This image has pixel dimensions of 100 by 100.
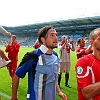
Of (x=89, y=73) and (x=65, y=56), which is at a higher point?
(x=89, y=73)

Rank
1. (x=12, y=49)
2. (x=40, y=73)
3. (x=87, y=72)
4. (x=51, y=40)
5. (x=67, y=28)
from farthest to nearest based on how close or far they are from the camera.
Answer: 1. (x=67, y=28)
2. (x=12, y=49)
3. (x=51, y=40)
4. (x=40, y=73)
5. (x=87, y=72)

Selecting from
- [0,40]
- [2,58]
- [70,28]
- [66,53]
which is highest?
[2,58]

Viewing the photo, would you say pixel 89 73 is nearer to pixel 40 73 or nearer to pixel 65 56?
pixel 40 73

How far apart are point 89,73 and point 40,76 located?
90 centimetres

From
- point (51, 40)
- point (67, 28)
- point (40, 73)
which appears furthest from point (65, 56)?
point (67, 28)

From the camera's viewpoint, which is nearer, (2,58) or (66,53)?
(2,58)

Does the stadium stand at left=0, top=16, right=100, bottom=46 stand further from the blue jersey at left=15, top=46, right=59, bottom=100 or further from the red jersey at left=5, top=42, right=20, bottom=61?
the blue jersey at left=15, top=46, right=59, bottom=100

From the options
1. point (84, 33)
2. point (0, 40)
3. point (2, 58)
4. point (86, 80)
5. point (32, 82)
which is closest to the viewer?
point (86, 80)

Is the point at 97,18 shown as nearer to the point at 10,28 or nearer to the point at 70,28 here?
the point at 70,28

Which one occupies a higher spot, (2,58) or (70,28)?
(2,58)

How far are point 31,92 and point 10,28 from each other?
65.2 meters

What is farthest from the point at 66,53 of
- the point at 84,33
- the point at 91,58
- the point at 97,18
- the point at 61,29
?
the point at 61,29

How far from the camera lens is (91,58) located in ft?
6.90

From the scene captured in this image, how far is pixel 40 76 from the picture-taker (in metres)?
2.79
